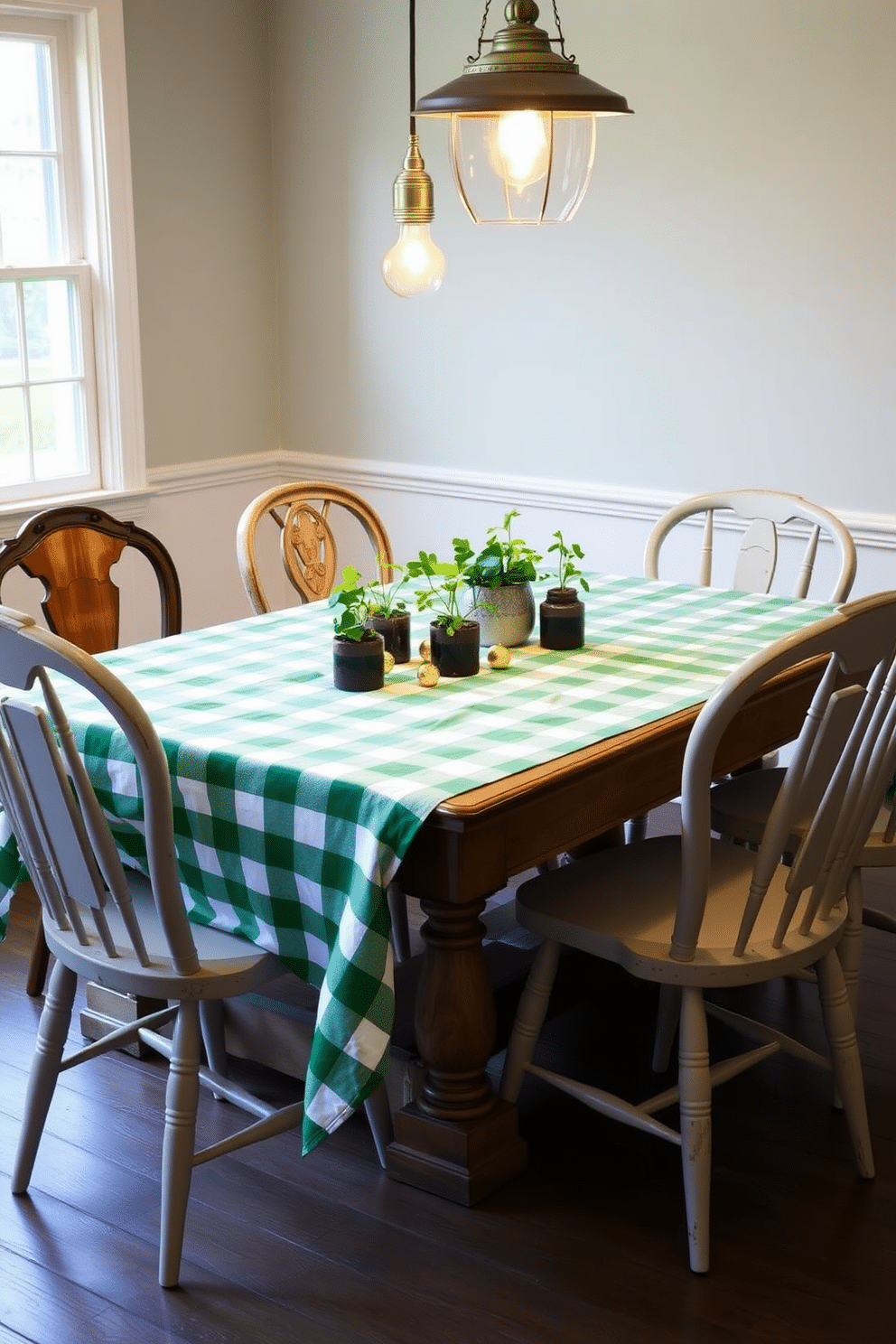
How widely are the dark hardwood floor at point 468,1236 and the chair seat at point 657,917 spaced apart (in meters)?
0.38

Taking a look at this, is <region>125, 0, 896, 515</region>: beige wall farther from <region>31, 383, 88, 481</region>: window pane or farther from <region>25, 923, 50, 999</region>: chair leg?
<region>25, 923, 50, 999</region>: chair leg

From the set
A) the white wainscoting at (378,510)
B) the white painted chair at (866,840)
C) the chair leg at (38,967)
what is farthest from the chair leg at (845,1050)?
the white wainscoting at (378,510)

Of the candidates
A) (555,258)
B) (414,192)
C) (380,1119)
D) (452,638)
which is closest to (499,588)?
(452,638)

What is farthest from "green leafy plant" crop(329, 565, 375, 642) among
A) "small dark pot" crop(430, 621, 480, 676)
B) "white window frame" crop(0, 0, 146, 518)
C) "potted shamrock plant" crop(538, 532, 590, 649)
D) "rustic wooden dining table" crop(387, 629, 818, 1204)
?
"white window frame" crop(0, 0, 146, 518)

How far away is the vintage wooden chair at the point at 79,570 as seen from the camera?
113 inches

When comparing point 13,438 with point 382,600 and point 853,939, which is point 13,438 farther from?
point 853,939

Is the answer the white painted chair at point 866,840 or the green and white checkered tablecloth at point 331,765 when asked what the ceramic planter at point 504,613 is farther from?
the white painted chair at point 866,840

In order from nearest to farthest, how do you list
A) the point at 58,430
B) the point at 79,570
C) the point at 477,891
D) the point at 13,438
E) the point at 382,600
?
the point at 477,891, the point at 382,600, the point at 79,570, the point at 13,438, the point at 58,430

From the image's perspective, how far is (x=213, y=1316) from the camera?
1.95m

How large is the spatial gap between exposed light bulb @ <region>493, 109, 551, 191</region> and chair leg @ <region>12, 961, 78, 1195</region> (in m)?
1.30

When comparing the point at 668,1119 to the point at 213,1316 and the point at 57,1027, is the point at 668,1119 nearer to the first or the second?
the point at 213,1316

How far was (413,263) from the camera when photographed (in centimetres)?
246

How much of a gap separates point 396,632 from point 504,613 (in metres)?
0.20

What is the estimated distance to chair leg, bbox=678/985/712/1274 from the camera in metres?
2.02
